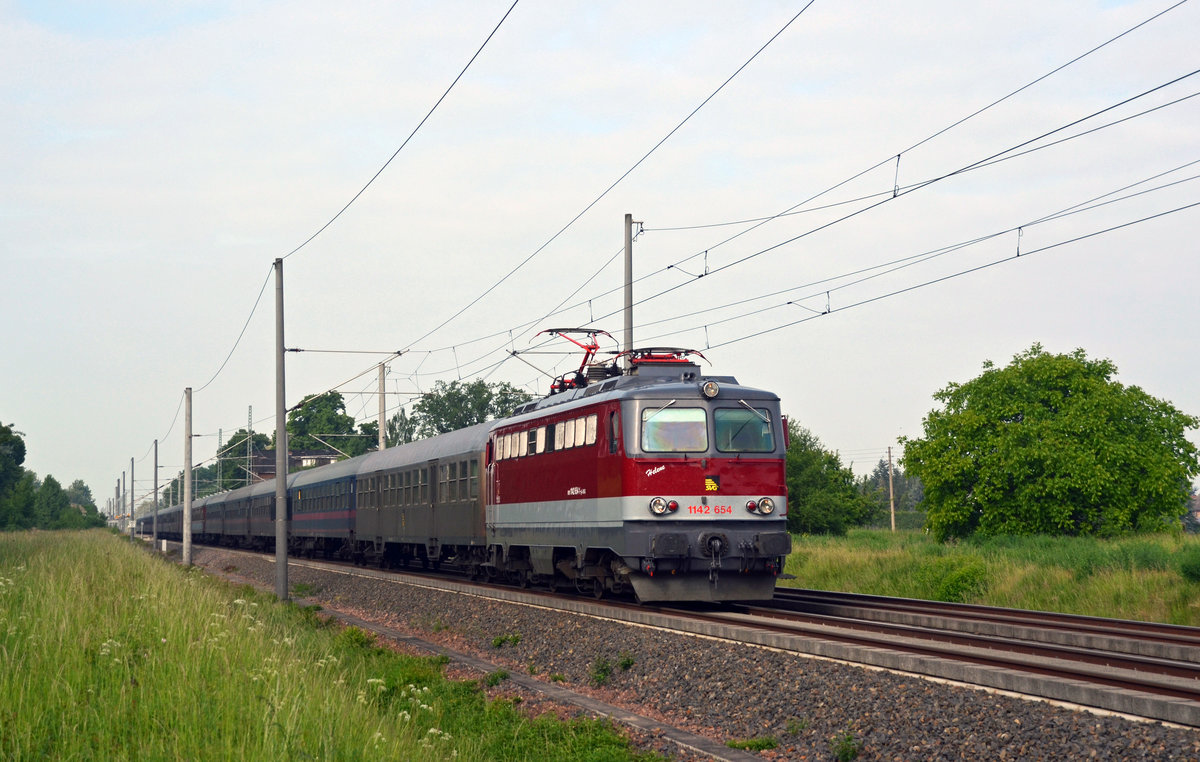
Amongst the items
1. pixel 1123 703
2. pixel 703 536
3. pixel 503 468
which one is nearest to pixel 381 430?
pixel 503 468

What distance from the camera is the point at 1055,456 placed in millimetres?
38250

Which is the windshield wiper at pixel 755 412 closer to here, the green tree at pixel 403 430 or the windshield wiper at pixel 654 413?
the windshield wiper at pixel 654 413

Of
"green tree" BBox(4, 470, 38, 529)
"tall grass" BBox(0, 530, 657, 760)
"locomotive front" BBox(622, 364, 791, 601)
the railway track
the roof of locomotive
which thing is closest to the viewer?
"tall grass" BBox(0, 530, 657, 760)

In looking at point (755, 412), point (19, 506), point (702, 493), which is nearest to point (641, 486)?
point (702, 493)

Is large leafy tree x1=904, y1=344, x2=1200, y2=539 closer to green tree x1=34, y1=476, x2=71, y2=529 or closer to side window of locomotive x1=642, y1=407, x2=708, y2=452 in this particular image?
side window of locomotive x1=642, y1=407, x2=708, y2=452

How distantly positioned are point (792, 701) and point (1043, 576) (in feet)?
39.8

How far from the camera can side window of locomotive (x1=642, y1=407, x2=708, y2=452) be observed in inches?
673

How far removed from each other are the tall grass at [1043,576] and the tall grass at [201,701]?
433 inches

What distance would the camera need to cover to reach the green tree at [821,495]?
65.2m

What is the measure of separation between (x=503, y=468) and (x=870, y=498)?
49.6 metres

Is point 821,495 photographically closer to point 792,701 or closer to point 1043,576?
point 1043,576

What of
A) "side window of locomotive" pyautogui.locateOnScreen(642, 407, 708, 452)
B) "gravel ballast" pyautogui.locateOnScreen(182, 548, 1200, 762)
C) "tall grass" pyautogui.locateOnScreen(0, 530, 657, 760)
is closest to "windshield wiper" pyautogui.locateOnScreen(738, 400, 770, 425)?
"side window of locomotive" pyautogui.locateOnScreen(642, 407, 708, 452)

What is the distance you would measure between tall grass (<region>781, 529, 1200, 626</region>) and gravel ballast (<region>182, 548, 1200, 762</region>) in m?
8.36

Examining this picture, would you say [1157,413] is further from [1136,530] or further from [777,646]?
[777,646]
